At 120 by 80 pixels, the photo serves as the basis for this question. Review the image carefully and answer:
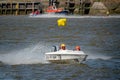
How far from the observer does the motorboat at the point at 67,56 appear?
35500mm

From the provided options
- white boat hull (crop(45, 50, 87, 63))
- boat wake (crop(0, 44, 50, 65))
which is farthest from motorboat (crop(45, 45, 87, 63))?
boat wake (crop(0, 44, 50, 65))

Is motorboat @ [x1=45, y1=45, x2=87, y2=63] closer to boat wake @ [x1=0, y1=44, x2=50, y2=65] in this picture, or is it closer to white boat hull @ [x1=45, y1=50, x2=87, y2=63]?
white boat hull @ [x1=45, y1=50, x2=87, y2=63]

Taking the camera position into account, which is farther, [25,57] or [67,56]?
[25,57]

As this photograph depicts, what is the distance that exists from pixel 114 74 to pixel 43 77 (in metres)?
4.33

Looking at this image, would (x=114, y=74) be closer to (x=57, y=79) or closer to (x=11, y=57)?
(x=57, y=79)

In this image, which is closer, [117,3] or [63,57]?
[63,57]

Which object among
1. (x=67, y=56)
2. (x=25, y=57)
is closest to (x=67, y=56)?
(x=67, y=56)

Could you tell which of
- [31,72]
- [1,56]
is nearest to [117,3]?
[1,56]

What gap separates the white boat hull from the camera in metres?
35.5

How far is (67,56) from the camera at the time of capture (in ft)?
117

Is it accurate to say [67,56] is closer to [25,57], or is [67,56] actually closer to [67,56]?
[67,56]

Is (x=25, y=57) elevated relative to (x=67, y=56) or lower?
lower

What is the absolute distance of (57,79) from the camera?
101 ft

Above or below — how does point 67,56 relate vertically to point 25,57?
above
